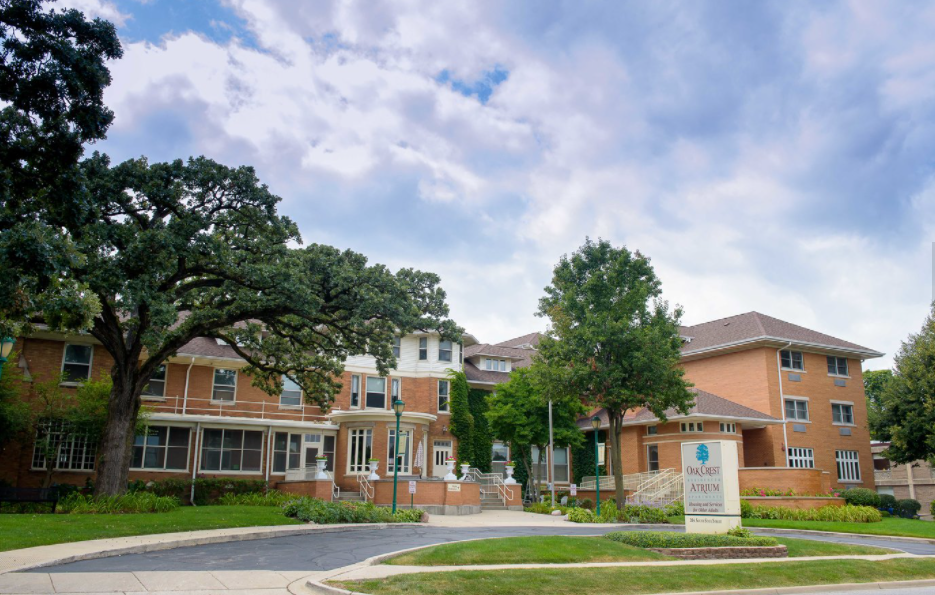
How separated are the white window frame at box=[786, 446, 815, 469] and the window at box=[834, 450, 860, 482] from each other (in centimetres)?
223

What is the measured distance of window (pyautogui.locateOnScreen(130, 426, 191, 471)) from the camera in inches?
1313

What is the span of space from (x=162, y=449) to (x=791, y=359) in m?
33.2

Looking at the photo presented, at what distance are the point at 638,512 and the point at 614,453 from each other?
2710 millimetres

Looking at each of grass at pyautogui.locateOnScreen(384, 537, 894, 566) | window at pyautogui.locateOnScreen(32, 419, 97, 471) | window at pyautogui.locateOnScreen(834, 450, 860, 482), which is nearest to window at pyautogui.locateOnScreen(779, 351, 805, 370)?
window at pyautogui.locateOnScreen(834, 450, 860, 482)

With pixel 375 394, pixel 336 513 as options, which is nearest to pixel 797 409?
pixel 375 394

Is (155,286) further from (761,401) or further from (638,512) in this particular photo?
(761,401)

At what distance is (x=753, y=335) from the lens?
4012cm

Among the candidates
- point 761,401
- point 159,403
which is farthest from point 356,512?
point 761,401

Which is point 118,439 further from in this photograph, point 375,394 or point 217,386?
point 375,394

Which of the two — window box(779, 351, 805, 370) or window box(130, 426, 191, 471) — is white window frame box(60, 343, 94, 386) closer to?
window box(130, 426, 191, 471)

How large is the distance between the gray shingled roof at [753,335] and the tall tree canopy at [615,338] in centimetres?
1322

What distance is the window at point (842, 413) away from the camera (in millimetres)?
41844

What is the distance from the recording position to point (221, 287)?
23.7m

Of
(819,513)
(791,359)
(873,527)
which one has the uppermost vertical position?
(791,359)
